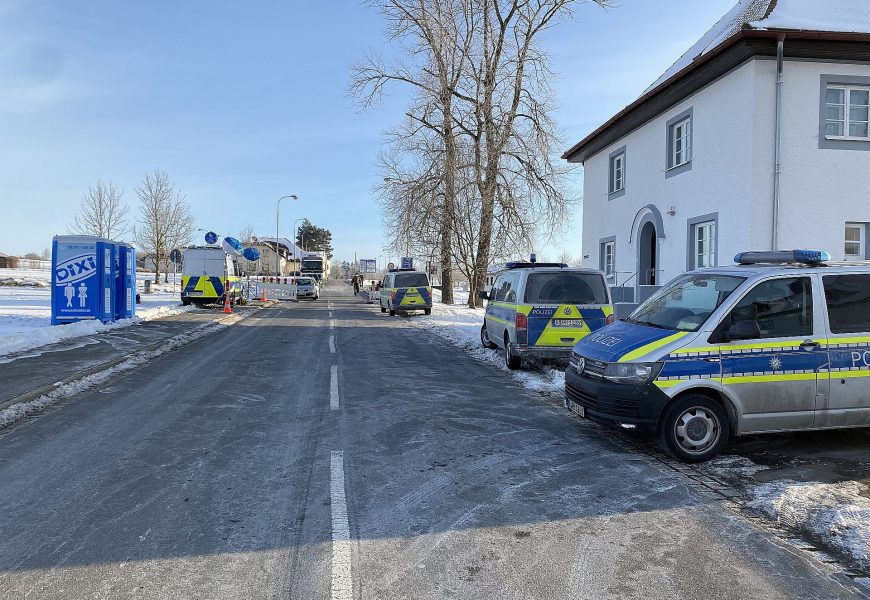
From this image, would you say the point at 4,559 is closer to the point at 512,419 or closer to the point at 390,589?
the point at 390,589

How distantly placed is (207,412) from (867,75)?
15385 mm

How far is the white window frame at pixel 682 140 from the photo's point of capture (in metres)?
16.2

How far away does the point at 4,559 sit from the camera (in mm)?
3545

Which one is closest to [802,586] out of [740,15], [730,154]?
[730,154]

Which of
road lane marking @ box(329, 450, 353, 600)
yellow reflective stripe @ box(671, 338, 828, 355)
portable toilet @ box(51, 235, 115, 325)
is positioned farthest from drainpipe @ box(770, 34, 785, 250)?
portable toilet @ box(51, 235, 115, 325)

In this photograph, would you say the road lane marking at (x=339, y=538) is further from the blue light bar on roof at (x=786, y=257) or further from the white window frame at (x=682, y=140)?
the white window frame at (x=682, y=140)

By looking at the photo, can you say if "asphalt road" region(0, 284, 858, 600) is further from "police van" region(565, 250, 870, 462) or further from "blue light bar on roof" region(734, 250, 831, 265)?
"blue light bar on roof" region(734, 250, 831, 265)

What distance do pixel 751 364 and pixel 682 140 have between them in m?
12.6

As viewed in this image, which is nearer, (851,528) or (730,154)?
(851,528)

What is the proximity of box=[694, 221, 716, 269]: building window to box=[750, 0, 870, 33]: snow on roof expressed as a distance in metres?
4.55

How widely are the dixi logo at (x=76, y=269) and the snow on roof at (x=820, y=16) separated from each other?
673 inches

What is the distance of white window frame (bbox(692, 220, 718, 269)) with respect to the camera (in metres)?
15.0

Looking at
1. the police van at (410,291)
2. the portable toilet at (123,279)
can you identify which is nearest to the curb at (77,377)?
the portable toilet at (123,279)

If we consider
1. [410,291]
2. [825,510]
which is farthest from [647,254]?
[825,510]
